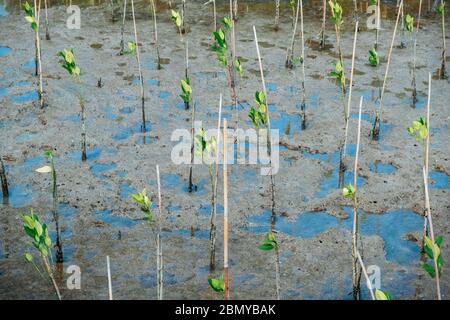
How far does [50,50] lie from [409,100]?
433 centimetres

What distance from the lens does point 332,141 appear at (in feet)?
18.3

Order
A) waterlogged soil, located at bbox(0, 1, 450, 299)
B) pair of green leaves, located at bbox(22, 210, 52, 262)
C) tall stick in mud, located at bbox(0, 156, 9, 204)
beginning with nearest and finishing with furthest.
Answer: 1. pair of green leaves, located at bbox(22, 210, 52, 262)
2. waterlogged soil, located at bbox(0, 1, 450, 299)
3. tall stick in mud, located at bbox(0, 156, 9, 204)

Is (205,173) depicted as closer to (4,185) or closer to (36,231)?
(4,185)

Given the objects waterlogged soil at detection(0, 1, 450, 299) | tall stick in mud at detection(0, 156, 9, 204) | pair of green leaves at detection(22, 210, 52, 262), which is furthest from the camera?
tall stick in mud at detection(0, 156, 9, 204)

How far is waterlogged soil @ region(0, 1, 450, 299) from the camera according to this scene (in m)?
3.96

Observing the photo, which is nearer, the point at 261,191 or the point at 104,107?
the point at 261,191

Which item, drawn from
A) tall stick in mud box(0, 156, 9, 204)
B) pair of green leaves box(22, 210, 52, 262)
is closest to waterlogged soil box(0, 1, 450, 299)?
tall stick in mud box(0, 156, 9, 204)

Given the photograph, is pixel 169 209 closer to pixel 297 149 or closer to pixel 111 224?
pixel 111 224

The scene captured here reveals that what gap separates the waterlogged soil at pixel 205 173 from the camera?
396cm

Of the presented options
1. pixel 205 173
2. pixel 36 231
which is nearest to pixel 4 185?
pixel 36 231

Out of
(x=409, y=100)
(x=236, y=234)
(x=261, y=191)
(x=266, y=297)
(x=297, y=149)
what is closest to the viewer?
(x=266, y=297)

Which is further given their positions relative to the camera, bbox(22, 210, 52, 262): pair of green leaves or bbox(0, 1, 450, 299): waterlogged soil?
bbox(0, 1, 450, 299): waterlogged soil

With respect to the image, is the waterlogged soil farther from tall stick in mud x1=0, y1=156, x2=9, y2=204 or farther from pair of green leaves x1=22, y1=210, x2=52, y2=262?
pair of green leaves x1=22, y1=210, x2=52, y2=262
